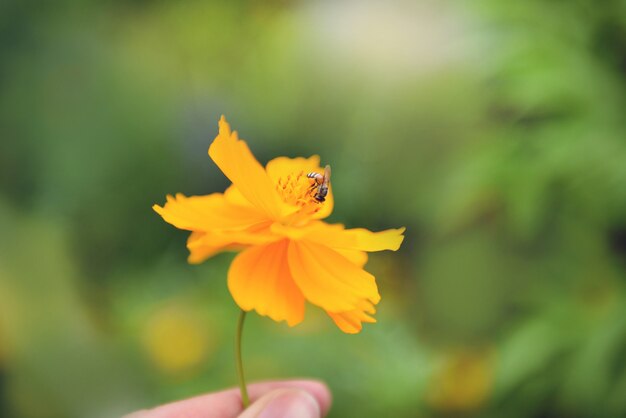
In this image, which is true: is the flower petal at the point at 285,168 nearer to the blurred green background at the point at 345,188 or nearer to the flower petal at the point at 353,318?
the flower petal at the point at 353,318

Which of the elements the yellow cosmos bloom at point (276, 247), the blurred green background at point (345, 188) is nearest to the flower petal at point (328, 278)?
the yellow cosmos bloom at point (276, 247)

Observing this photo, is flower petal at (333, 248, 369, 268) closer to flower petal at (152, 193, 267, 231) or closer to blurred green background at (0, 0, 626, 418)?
flower petal at (152, 193, 267, 231)

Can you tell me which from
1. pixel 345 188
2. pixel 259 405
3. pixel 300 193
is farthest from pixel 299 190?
pixel 345 188

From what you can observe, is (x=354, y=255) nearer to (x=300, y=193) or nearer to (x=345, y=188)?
(x=300, y=193)

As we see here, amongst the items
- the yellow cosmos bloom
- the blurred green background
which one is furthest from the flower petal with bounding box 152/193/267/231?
the blurred green background

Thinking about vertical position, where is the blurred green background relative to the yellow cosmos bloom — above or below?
below

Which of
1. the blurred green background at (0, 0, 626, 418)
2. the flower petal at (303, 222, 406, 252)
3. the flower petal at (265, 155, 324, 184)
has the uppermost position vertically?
the flower petal at (265, 155, 324, 184)

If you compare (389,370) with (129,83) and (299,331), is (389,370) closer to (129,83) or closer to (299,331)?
(299,331)

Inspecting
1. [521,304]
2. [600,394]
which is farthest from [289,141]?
[600,394]
